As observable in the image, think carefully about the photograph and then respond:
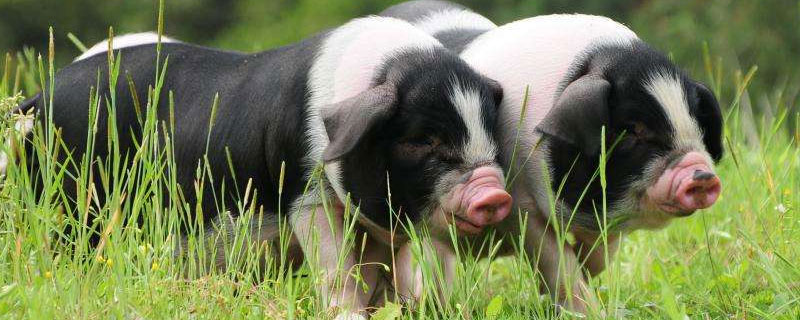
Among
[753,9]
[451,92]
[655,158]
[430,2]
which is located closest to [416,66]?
[451,92]

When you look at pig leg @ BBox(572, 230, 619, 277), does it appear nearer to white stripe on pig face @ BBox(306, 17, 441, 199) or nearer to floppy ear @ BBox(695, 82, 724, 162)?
floppy ear @ BBox(695, 82, 724, 162)

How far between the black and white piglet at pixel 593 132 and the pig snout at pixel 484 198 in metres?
0.14

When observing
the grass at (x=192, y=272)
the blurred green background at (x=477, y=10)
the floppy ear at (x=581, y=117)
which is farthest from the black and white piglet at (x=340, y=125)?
the blurred green background at (x=477, y=10)

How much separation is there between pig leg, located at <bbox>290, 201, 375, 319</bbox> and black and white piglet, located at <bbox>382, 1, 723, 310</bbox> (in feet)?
1.86

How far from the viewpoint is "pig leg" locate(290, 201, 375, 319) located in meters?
4.36

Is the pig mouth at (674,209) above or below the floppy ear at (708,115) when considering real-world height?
below

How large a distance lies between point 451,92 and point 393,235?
0.49 meters

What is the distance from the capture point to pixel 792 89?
1190cm

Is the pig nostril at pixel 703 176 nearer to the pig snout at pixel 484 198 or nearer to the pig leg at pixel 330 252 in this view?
the pig snout at pixel 484 198

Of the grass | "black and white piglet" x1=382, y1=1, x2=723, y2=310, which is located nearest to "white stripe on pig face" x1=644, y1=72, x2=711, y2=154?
"black and white piglet" x1=382, y1=1, x2=723, y2=310

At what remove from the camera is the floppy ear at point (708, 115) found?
15.1ft

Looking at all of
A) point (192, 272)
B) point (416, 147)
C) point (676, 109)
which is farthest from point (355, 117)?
point (676, 109)

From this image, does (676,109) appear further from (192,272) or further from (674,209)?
(192,272)

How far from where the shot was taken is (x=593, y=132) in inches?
170
